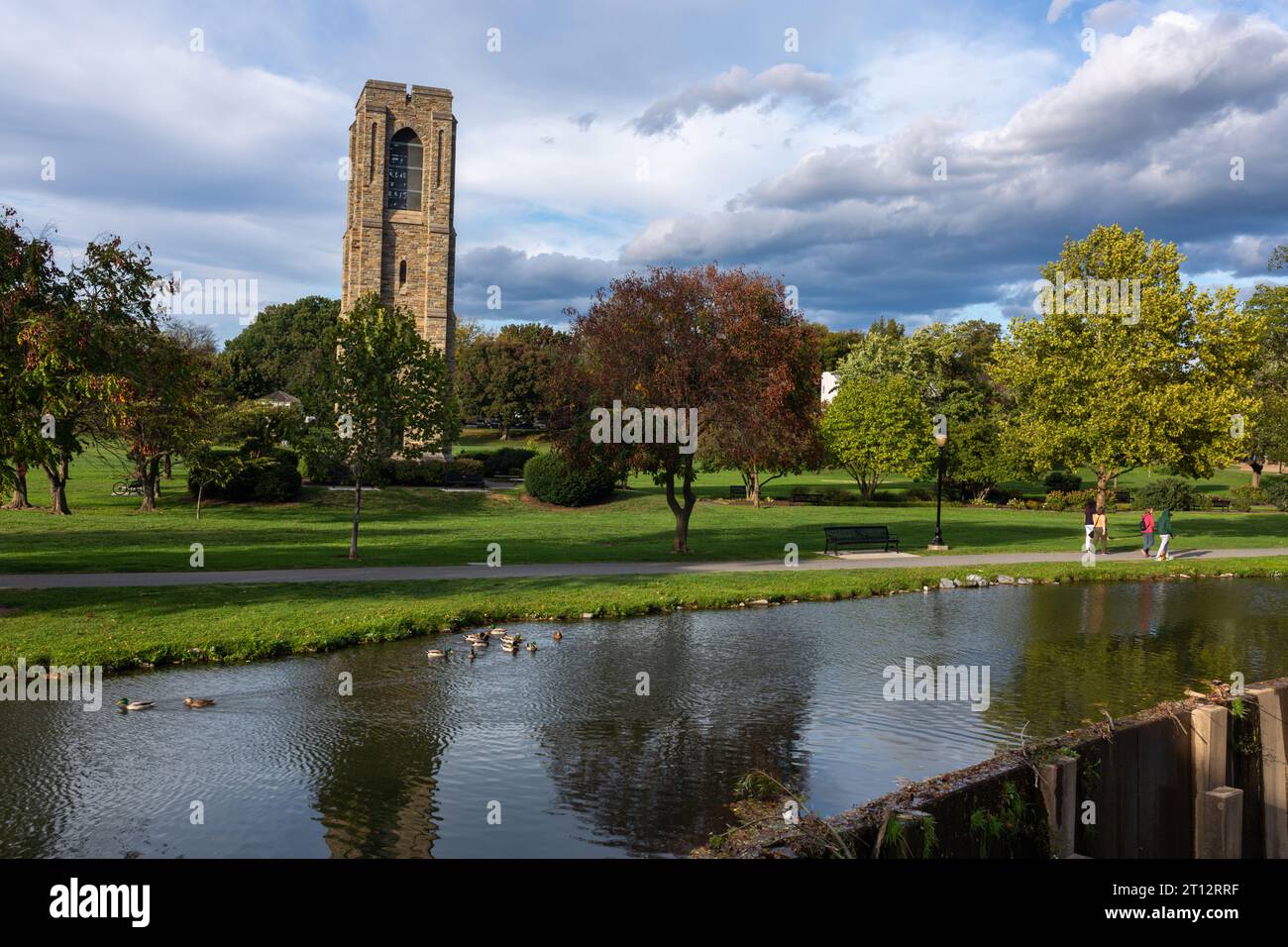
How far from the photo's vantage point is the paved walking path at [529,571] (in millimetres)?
19953

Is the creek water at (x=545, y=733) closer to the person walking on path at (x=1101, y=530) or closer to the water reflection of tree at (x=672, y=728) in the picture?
the water reflection of tree at (x=672, y=728)

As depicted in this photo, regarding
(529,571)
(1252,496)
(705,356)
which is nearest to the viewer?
(529,571)

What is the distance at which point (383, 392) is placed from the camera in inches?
987

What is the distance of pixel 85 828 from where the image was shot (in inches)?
331

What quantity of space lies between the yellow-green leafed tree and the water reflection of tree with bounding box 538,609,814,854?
19603mm

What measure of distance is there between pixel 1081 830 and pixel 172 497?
136ft

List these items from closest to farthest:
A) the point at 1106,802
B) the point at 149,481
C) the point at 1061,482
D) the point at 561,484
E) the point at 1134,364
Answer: the point at 1106,802, the point at 1134,364, the point at 149,481, the point at 561,484, the point at 1061,482

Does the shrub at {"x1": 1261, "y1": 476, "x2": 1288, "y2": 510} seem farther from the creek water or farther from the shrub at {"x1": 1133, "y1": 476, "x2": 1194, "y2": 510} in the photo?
the creek water

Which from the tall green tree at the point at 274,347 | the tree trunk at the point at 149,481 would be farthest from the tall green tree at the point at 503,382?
the tree trunk at the point at 149,481

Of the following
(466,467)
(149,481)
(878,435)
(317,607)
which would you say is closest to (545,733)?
(317,607)

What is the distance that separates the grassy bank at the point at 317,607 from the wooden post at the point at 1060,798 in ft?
37.9

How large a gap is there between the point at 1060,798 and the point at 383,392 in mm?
20646

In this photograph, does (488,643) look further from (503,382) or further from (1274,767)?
(503,382)
